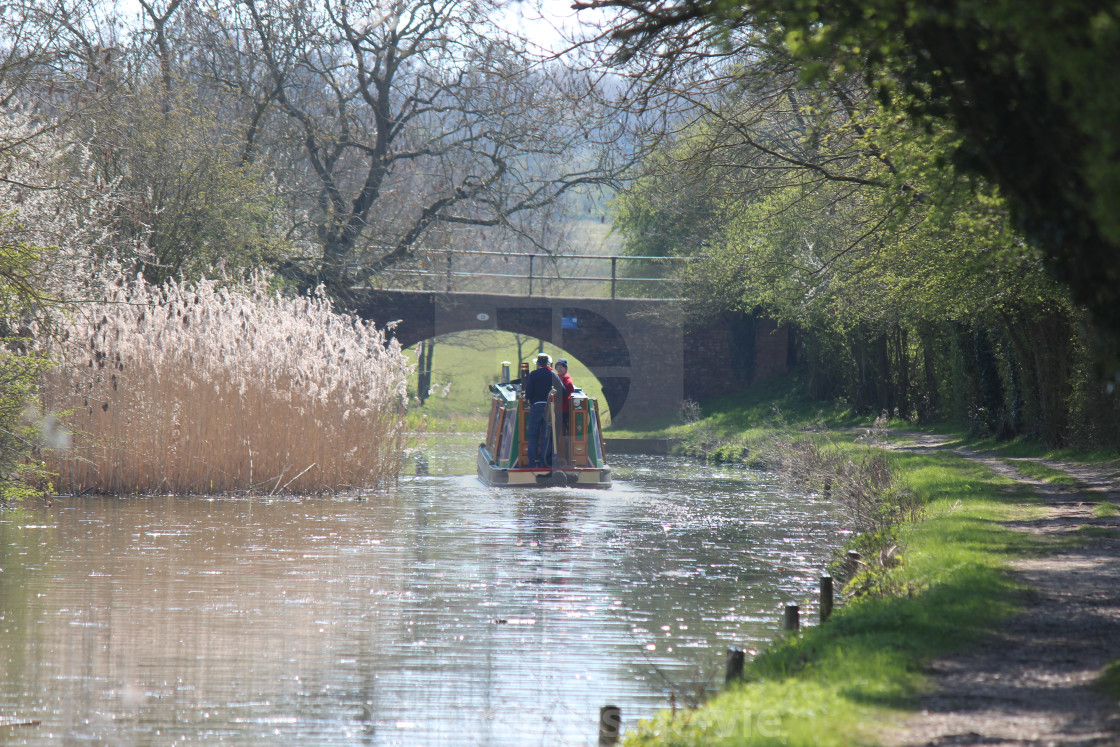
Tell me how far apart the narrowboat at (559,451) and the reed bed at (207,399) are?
8.78 ft

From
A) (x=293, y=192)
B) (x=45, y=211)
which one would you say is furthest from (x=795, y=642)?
(x=293, y=192)

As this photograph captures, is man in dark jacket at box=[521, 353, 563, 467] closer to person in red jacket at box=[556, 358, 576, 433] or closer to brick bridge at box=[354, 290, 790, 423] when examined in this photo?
person in red jacket at box=[556, 358, 576, 433]

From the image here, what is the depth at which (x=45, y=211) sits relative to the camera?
1265cm

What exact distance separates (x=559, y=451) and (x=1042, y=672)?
12295 mm

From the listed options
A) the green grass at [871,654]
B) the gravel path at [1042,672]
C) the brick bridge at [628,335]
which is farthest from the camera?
the brick bridge at [628,335]

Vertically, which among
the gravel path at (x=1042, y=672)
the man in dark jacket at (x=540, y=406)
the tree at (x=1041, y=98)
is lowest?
the gravel path at (x=1042, y=672)

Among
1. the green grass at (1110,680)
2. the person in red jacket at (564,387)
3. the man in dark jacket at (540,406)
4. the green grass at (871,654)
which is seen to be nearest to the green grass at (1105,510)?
the green grass at (871,654)

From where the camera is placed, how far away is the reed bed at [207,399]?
1296cm

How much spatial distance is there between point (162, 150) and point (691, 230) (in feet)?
59.3

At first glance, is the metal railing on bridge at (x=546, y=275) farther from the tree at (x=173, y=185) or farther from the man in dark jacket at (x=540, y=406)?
the man in dark jacket at (x=540, y=406)

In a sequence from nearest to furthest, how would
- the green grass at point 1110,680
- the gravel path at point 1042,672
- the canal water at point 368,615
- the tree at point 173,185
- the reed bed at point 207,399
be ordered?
1. the gravel path at point 1042,672
2. the green grass at point 1110,680
3. the canal water at point 368,615
4. the reed bed at point 207,399
5. the tree at point 173,185

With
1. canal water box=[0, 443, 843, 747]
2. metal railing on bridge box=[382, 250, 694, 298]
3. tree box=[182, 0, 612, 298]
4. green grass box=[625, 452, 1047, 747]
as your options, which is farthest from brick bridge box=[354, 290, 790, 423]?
green grass box=[625, 452, 1047, 747]

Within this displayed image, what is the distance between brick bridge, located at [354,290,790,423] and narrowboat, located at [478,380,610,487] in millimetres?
11565

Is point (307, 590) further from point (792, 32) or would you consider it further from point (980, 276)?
point (980, 276)
